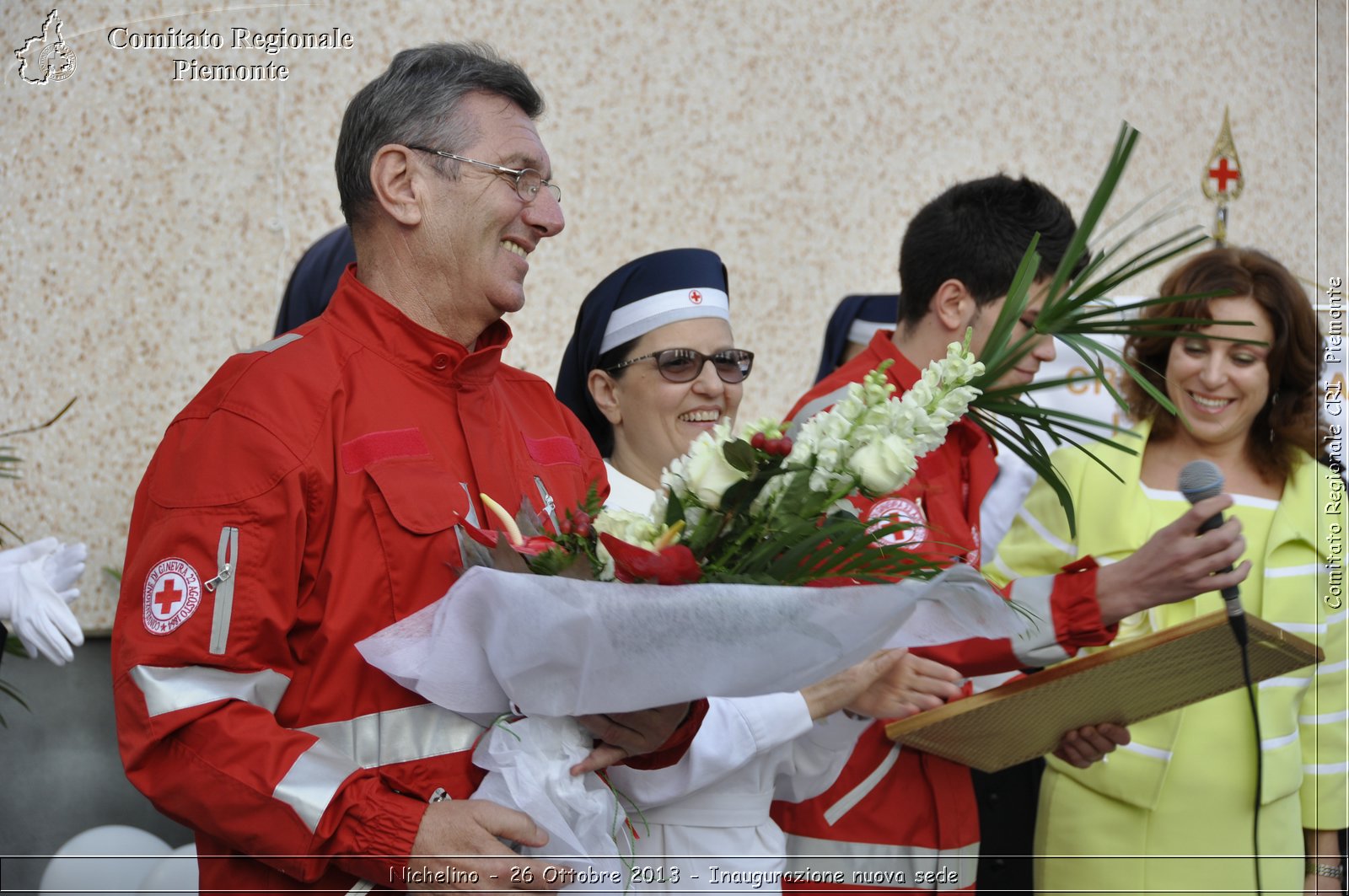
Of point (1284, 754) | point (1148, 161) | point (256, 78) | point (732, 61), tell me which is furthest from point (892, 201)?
point (1284, 754)

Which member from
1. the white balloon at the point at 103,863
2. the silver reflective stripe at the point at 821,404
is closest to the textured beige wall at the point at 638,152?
the white balloon at the point at 103,863

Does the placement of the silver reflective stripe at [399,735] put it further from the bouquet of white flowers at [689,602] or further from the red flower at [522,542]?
the red flower at [522,542]

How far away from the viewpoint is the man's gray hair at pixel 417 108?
195cm

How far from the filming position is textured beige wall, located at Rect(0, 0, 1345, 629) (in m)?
3.58

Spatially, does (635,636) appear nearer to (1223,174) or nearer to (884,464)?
(884,464)

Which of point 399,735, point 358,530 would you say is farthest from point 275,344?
point 399,735

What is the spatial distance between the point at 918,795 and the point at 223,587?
147cm

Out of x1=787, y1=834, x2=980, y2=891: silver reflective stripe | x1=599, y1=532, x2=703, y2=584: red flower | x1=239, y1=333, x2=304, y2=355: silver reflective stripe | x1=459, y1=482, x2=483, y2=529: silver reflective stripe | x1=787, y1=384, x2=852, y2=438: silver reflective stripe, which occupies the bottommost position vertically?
x1=787, y1=834, x2=980, y2=891: silver reflective stripe

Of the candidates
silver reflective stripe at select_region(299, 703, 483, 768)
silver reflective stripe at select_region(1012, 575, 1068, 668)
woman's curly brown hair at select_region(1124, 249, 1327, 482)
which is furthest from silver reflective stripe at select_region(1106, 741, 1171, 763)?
silver reflective stripe at select_region(299, 703, 483, 768)

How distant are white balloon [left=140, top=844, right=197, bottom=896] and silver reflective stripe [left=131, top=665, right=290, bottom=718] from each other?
50.7 inches

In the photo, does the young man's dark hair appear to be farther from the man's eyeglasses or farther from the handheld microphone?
the man's eyeglasses

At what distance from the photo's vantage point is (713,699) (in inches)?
84.0

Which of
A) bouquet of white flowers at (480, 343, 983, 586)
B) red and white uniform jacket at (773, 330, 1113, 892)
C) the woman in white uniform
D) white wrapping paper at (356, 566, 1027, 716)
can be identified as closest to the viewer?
white wrapping paper at (356, 566, 1027, 716)

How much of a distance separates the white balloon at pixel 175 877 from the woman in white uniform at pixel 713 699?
1153 mm
